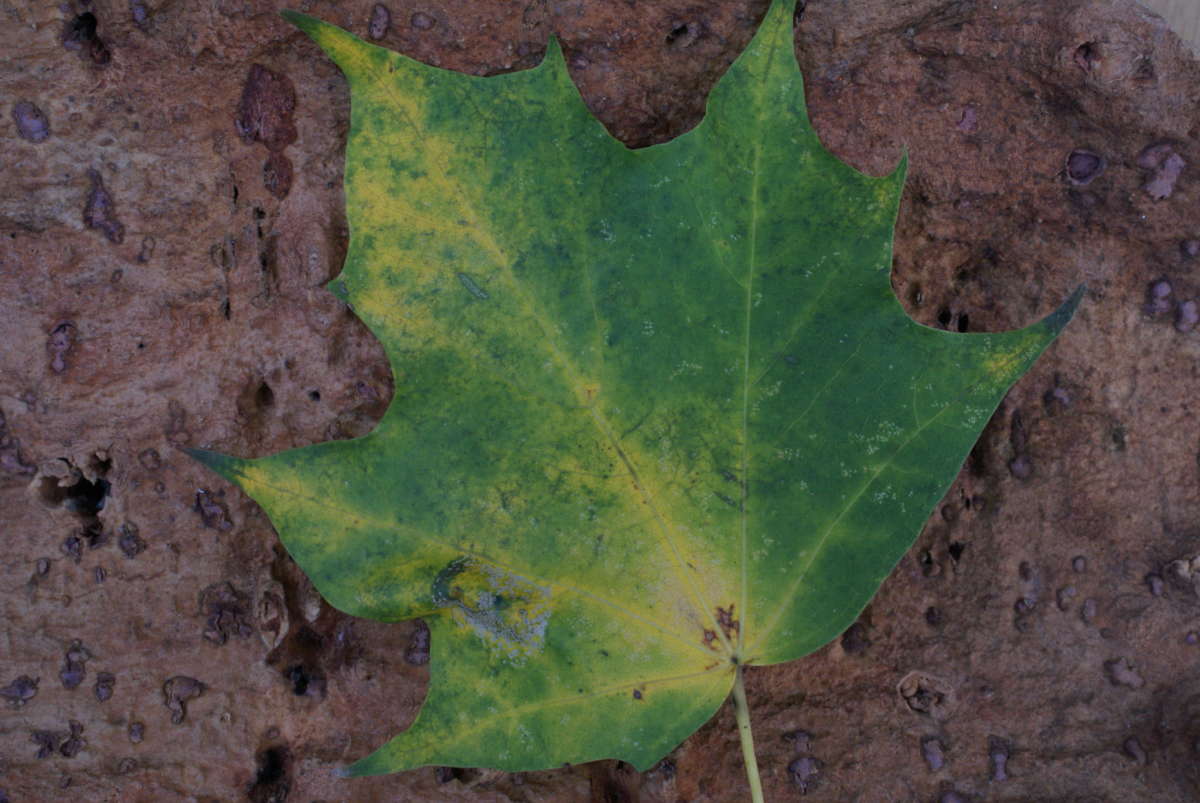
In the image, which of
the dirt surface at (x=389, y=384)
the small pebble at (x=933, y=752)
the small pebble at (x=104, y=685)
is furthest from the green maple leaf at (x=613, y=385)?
the small pebble at (x=104, y=685)

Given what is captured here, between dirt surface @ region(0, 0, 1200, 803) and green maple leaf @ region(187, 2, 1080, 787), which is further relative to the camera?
dirt surface @ region(0, 0, 1200, 803)

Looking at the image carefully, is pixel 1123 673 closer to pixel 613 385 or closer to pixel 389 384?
pixel 613 385

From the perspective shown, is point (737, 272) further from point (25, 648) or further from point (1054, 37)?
point (25, 648)

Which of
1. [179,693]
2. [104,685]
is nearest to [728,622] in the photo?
[179,693]

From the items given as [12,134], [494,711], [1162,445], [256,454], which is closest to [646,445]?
[494,711]

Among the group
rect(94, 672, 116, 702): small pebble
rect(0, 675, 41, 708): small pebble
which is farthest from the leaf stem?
rect(0, 675, 41, 708): small pebble

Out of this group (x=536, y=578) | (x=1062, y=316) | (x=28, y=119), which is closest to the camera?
(x=1062, y=316)

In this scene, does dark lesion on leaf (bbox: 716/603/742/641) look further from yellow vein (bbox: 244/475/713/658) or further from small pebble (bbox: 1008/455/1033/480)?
small pebble (bbox: 1008/455/1033/480)
